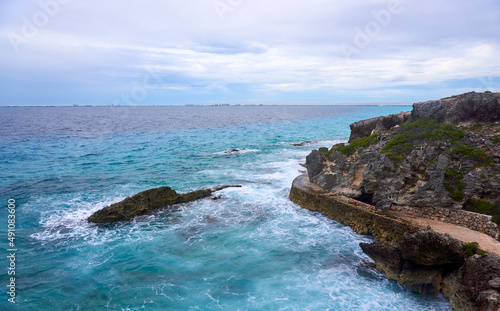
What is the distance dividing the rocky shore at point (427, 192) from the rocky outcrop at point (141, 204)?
1074cm

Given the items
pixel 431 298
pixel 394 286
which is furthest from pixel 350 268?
pixel 431 298

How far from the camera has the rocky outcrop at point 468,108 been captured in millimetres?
22531

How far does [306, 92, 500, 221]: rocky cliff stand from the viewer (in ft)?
61.9

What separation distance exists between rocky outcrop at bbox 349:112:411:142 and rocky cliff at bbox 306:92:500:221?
468cm

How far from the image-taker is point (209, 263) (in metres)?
18.1

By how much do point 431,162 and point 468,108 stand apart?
6730 millimetres

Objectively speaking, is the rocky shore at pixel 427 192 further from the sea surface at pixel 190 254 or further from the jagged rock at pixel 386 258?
the sea surface at pixel 190 254

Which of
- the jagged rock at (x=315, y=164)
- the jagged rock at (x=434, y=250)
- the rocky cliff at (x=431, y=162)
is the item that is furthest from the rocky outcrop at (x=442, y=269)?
the jagged rock at (x=315, y=164)

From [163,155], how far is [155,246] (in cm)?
3384

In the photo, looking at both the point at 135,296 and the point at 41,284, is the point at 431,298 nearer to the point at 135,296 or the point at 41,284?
the point at 135,296

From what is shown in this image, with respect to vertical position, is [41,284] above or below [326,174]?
below

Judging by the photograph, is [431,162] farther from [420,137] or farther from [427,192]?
[420,137]

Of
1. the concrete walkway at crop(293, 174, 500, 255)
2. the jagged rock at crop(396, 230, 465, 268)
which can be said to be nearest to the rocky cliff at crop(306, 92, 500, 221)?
the concrete walkway at crop(293, 174, 500, 255)

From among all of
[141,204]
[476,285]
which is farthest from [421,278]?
[141,204]
